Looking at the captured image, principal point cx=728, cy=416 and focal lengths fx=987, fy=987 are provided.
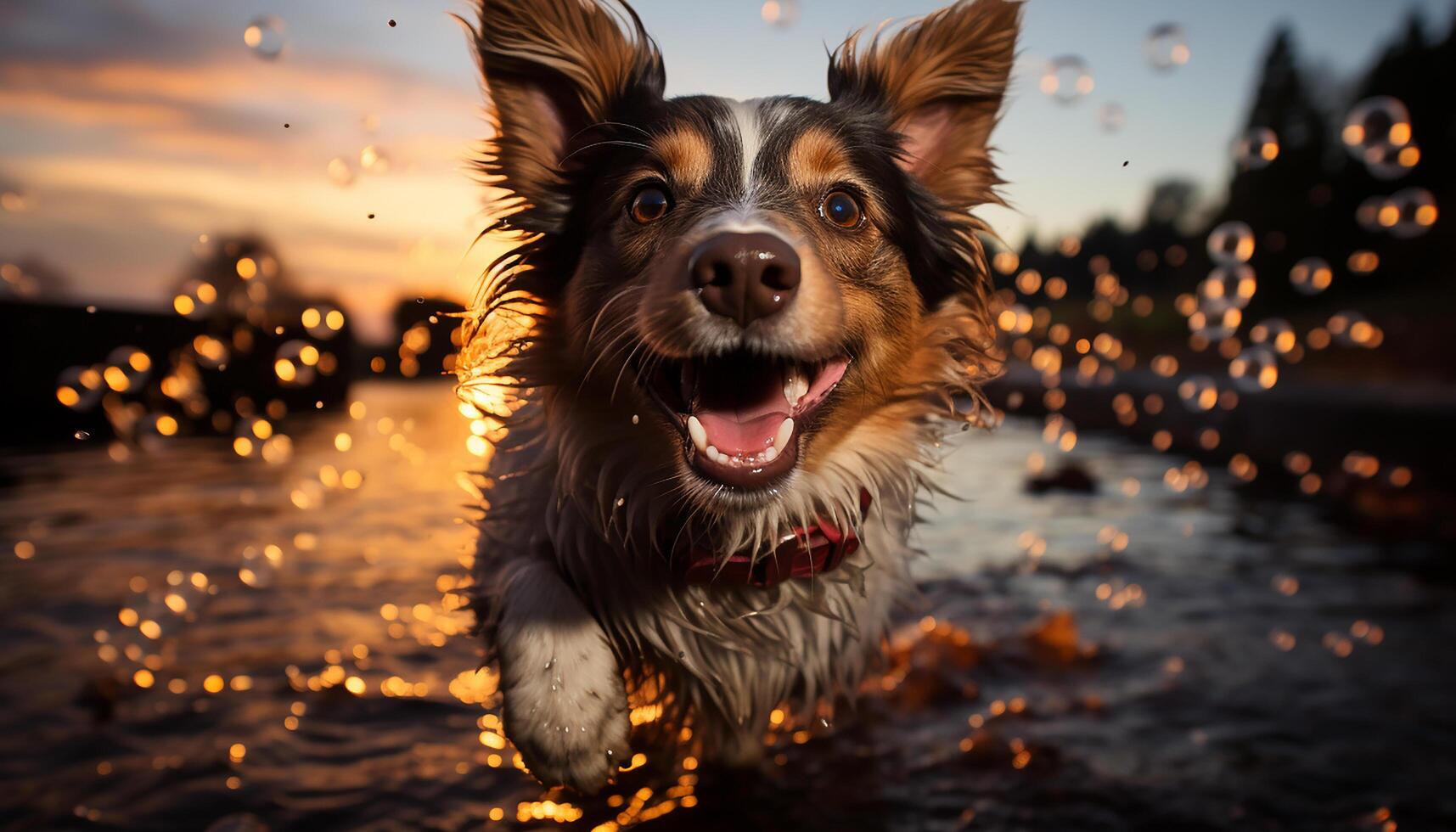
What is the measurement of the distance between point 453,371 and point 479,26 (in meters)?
1.24

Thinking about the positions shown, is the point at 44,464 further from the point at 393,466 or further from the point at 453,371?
the point at 453,371

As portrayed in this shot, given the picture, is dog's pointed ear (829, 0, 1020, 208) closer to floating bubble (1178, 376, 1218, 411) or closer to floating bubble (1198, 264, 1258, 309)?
floating bubble (1198, 264, 1258, 309)

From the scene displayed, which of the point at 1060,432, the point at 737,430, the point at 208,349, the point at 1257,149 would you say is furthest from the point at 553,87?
the point at 1060,432

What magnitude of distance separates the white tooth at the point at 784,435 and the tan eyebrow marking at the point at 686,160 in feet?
2.49

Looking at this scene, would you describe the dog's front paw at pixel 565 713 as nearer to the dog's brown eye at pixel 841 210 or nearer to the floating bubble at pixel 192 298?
the dog's brown eye at pixel 841 210

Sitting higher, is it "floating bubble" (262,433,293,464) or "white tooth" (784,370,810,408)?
"white tooth" (784,370,810,408)

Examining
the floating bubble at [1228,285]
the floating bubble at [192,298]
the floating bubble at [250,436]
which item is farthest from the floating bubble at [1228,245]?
the floating bubble at [250,436]

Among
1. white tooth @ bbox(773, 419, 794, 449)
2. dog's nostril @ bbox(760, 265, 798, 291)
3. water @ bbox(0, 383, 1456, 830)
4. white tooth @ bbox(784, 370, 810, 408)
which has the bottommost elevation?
water @ bbox(0, 383, 1456, 830)

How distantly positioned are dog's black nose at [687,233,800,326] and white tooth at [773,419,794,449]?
38 cm

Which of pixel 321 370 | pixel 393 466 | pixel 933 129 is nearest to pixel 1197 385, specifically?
pixel 393 466

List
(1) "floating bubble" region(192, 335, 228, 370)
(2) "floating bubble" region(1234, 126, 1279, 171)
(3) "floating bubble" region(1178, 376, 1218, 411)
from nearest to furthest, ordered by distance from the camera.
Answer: (2) "floating bubble" region(1234, 126, 1279, 171) < (1) "floating bubble" region(192, 335, 228, 370) < (3) "floating bubble" region(1178, 376, 1218, 411)

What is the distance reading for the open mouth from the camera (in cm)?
267

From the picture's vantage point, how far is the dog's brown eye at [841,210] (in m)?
2.99

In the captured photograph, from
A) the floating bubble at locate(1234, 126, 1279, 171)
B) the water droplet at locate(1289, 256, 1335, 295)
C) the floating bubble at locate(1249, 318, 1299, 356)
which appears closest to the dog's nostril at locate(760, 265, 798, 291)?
the floating bubble at locate(1234, 126, 1279, 171)
